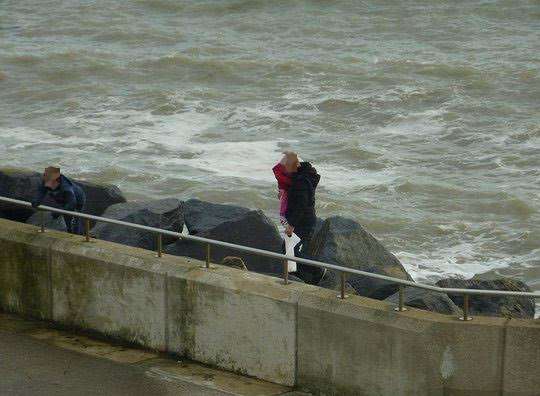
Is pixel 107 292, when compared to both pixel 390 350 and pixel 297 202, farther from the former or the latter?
pixel 390 350

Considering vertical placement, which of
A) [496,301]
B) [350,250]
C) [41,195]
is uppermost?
[41,195]

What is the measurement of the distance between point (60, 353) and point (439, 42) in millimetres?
28728

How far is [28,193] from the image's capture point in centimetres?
1355

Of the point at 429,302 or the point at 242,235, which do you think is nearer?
the point at 429,302

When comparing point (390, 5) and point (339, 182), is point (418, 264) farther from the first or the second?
point (390, 5)

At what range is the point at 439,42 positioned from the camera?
37156mm

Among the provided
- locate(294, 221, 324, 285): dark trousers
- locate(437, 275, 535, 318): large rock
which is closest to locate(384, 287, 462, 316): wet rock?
locate(437, 275, 535, 318): large rock

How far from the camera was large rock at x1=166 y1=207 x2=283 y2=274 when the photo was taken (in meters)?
12.4

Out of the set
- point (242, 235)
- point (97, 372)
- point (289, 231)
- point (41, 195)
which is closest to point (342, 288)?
point (97, 372)

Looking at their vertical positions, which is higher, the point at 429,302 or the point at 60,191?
the point at 60,191

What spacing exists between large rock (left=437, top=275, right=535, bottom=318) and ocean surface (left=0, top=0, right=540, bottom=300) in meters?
4.78

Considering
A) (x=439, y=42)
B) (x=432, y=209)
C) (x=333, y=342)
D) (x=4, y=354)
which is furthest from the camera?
(x=439, y=42)

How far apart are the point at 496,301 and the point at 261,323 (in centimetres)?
355

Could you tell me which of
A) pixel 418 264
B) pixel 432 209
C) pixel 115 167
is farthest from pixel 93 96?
pixel 418 264
